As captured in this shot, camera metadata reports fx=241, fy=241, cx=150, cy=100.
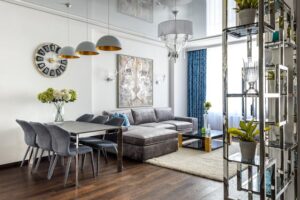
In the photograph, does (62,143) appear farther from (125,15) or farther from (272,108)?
(125,15)

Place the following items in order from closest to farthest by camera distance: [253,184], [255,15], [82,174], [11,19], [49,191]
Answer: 1. [255,15]
2. [253,184]
3. [49,191]
4. [82,174]
5. [11,19]

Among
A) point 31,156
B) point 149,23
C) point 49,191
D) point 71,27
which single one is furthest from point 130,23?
point 49,191

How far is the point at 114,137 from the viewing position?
4961 mm

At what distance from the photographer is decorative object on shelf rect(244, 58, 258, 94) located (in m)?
1.85

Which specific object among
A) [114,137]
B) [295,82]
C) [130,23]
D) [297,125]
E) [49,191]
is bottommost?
[49,191]

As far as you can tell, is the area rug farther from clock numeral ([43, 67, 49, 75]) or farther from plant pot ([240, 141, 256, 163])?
clock numeral ([43, 67, 49, 75])

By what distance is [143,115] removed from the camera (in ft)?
20.9

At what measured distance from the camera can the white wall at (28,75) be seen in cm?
415

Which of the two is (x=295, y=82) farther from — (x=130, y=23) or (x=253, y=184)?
(x=130, y=23)

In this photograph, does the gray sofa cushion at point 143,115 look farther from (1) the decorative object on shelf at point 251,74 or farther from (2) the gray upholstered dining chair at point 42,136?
(1) the decorative object on shelf at point 251,74

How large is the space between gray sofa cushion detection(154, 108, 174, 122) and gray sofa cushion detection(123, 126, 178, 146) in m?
1.87

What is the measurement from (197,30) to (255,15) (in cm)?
464

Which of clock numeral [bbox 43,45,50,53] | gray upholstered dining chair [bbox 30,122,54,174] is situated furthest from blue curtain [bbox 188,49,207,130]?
gray upholstered dining chair [bbox 30,122,54,174]

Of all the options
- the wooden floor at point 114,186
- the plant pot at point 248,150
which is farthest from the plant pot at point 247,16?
the wooden floor at point 114,186
